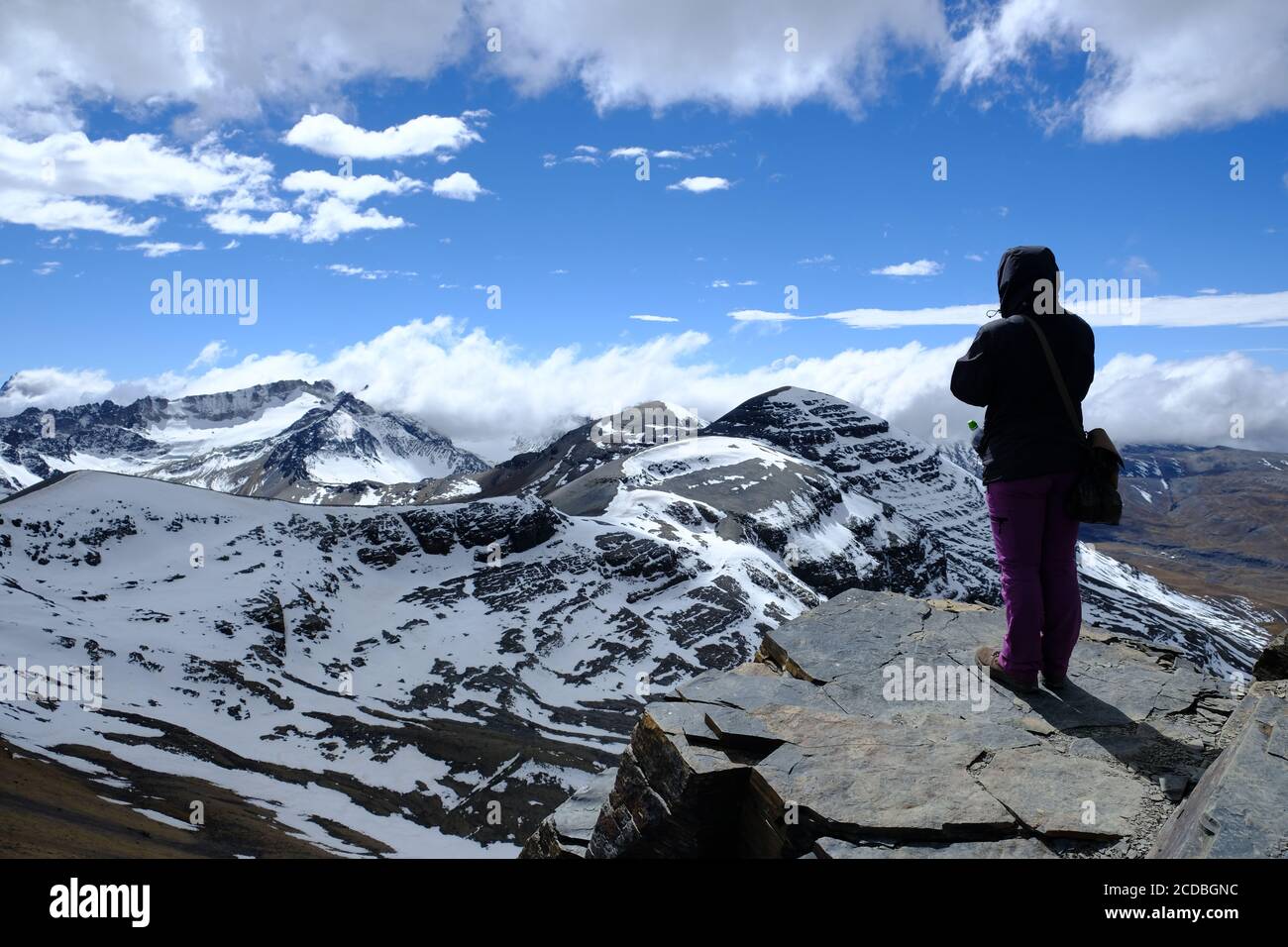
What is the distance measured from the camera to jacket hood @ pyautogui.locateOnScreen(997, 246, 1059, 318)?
8656mm

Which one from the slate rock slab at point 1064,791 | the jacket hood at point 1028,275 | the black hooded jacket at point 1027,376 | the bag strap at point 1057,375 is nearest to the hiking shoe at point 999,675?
the slate rock slab at point 1064,791

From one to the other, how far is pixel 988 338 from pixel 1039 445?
1322mm

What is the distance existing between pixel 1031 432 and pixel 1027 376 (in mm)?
624

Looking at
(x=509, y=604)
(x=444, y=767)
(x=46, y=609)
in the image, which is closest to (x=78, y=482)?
(x=46, y=609)

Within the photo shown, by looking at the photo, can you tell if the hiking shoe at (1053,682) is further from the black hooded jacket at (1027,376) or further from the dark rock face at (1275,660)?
the dark rock face at (1275,660)

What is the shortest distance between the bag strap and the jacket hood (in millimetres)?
301

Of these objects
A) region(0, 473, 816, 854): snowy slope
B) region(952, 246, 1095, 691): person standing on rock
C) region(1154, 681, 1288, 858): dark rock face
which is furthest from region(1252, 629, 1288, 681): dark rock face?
region(0, 473, 816, 854): snowy slope

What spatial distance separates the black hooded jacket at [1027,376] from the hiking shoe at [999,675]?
2.49 metres

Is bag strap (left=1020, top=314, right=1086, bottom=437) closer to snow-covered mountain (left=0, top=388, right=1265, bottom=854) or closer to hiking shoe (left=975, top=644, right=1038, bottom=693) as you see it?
hiking shoe (left=975, top=644, right=1038, bottom=693)

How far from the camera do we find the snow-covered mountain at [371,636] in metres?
54.5

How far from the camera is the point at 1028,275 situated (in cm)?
867
